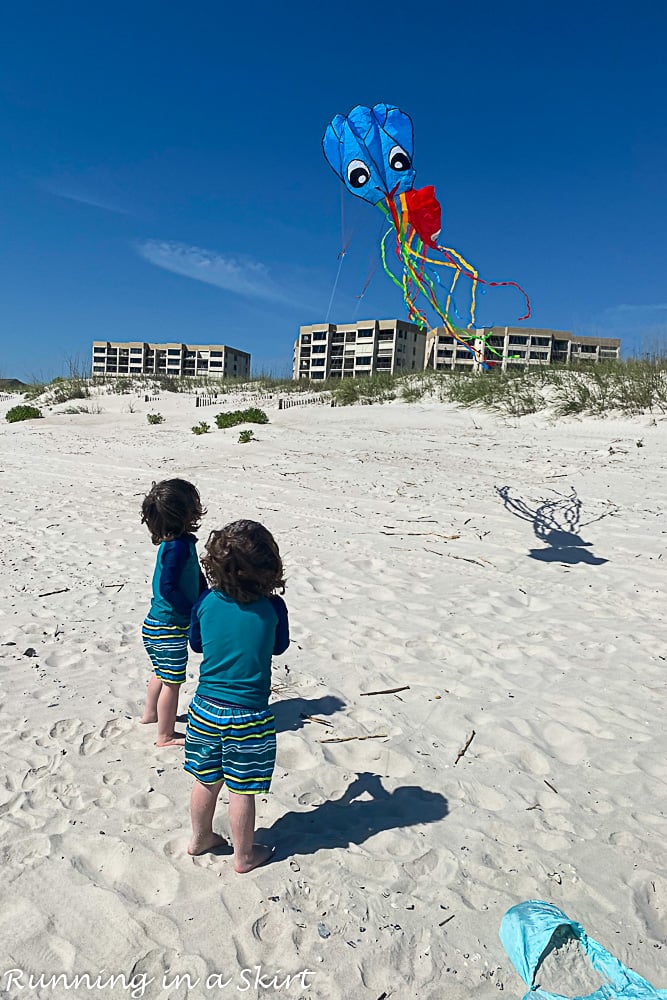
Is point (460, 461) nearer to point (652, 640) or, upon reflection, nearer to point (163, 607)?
point (652, 640)

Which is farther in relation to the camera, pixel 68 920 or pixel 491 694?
pixel 491 694

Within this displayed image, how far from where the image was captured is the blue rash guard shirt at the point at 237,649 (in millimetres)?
2352

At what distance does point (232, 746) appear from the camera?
2.35 m

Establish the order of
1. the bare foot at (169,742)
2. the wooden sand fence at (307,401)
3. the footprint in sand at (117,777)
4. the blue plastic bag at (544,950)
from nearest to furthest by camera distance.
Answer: the blue plastic bag at (544,950) < the footprint in sand at (117,777) < the bare foot at (169,742) < the wooden sand fence at (307,401)

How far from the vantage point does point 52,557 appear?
6.68 m

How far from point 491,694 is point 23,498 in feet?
26.0

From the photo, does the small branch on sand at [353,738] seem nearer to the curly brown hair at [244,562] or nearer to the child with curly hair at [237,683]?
the child with curly hair at [237,683]

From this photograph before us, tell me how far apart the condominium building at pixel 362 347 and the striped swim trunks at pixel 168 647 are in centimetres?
6662

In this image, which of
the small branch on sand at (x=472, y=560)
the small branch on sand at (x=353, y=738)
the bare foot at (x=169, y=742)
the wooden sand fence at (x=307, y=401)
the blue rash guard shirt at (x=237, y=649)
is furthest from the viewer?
the wooden sand fence at (x=307, y=401)

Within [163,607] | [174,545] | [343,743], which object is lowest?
[343,743]

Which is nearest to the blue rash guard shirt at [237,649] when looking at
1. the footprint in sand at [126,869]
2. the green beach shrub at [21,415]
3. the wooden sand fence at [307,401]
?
the footprint in sand at [126,869]

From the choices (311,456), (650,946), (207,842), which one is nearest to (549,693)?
(650,946)

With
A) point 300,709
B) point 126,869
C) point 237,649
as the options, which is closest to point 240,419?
point 300,709

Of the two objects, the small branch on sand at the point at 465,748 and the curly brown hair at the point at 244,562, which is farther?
the small branch on sand at the point at 465,748
